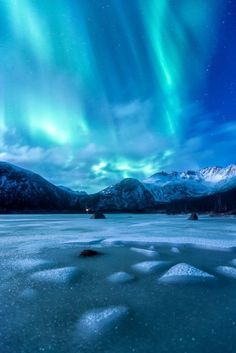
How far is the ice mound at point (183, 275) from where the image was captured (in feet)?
23.4

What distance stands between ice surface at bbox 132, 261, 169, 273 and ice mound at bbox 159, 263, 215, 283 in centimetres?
60

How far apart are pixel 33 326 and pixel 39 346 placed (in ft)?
2.29

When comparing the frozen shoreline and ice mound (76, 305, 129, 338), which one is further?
the frozen shoreline

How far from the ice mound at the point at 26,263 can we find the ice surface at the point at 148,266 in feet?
10.9

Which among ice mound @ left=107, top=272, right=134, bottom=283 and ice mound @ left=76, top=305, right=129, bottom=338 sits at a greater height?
ice mound @ left=107, top=272, right=134, bottom=283

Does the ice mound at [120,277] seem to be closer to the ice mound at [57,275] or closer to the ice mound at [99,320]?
the ice mound at [57,275]

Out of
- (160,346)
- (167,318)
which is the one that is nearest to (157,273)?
(167,318)

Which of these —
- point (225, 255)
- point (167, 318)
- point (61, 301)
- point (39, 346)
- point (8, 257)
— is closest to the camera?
point (39, 346)

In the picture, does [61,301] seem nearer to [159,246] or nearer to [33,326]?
[33,326]

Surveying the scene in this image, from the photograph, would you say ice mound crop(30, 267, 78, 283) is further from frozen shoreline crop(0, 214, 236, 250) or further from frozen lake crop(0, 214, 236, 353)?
frozen shoreline crop(0, 214, 236, 250)

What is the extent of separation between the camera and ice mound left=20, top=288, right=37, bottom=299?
5.92 metres

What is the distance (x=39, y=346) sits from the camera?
3.91 m

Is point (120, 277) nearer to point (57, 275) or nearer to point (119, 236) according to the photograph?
point (57, 275)

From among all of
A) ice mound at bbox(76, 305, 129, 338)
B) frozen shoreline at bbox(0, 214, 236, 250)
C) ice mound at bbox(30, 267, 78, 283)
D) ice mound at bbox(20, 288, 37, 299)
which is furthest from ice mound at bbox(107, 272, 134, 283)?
frozen shoreline at bbox(0, 214, 236, 250)
